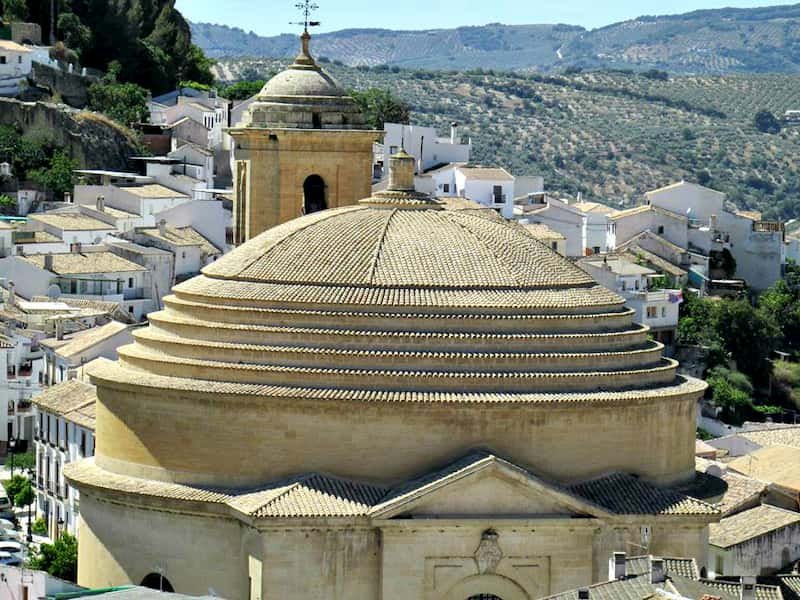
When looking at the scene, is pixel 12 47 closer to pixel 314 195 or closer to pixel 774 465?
pixel 774 465

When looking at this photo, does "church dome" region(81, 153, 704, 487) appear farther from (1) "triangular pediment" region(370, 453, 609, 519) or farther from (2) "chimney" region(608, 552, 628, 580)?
(2) "chimney" region(608, 552, 628, 580)

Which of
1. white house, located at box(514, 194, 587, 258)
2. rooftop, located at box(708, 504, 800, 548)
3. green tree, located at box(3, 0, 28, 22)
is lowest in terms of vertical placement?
white house, located at box(514, 194, 587, 258)

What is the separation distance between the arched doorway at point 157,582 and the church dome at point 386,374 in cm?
155

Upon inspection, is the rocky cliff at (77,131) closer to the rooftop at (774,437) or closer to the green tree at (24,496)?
the rooftop at (774,437)

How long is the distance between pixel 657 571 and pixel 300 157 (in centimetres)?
2300

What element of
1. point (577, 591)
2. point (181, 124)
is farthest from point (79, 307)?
point (577, 591)

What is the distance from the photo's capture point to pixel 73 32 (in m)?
112

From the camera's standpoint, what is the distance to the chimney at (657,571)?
38188 mm

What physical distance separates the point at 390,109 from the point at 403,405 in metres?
64.7

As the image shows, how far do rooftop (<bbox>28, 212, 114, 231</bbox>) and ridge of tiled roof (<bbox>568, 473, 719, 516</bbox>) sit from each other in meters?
43.6

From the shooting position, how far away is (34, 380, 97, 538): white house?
60.8 meters

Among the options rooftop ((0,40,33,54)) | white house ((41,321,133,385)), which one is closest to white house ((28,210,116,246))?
white house ((41,321,133,385))

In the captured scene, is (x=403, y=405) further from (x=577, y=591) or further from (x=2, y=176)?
(x=2, y=176)

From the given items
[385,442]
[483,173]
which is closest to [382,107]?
[483,173]
